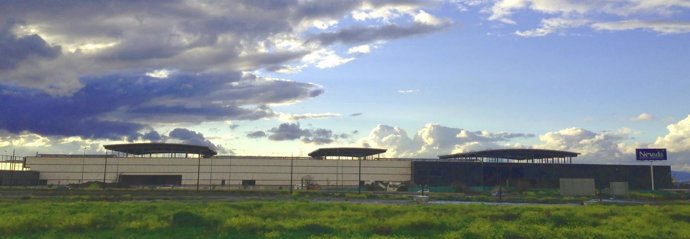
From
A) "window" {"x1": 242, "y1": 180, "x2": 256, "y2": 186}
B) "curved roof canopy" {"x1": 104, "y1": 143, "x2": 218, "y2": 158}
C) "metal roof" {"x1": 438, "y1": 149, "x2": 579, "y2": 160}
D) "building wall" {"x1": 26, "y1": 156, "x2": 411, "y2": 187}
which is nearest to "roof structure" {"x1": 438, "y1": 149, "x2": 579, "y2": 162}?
"metal roof" {"x1": 438, "y1": 149, "x2": 579, "y2": 160}

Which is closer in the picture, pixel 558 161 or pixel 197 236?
pixel 197 236

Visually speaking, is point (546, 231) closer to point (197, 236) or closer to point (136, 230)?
point (197, 236)

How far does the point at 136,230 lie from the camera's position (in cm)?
3005

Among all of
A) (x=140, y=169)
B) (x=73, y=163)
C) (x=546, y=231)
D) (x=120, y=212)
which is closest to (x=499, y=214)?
(x=546, y=231)

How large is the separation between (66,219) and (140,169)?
345 ft

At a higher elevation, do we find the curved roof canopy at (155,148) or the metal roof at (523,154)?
the metal roof at (523,154)

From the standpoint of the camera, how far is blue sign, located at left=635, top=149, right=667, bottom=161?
116000mm

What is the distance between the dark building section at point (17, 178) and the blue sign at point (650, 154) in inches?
5481

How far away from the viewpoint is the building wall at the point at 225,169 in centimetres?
13100

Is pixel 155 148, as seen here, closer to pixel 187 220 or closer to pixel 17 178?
pixel 17 178

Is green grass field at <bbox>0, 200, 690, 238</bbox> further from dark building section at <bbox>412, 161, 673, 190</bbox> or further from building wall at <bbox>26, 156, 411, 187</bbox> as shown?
dark building section at <bbox>412, 161, 673, 190</bbox>

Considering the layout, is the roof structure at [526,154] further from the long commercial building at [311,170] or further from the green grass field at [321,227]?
the green grass field at [321,227]

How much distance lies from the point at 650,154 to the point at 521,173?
102 ft

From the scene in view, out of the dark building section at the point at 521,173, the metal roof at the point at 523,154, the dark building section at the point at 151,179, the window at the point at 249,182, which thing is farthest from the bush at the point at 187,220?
the metal roof at the point at 523,154
